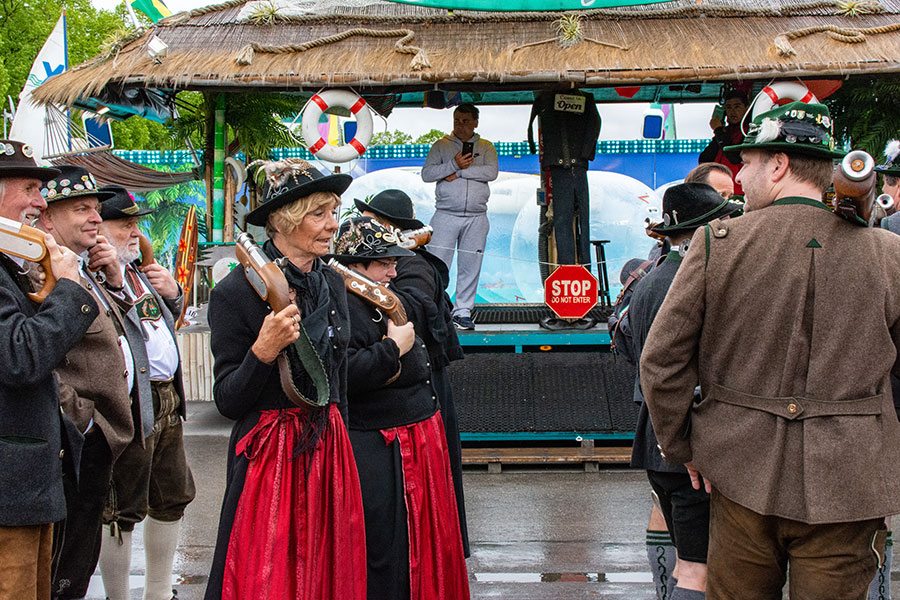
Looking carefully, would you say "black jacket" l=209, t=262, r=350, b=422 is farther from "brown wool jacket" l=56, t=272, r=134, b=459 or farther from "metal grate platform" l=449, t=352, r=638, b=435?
"metal grate platform" l=449, t=352, r=638, b=435

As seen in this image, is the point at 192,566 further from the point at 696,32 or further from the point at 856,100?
the point at 856,100

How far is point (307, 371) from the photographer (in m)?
2.95

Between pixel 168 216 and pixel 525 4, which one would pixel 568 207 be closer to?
pixel 525 4

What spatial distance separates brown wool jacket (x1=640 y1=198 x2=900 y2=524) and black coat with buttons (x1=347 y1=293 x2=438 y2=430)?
1.24 metres

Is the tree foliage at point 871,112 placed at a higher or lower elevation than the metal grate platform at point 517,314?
higher

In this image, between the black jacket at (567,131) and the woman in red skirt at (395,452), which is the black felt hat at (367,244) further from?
the black jacket at (567,131)

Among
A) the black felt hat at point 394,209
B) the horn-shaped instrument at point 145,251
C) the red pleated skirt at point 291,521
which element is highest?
the black felt hat at point 394,209

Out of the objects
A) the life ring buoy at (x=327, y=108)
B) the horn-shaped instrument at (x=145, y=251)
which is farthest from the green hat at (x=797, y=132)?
the life ring buoy at (x=327, y=108)

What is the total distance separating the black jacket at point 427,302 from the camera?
4.05m

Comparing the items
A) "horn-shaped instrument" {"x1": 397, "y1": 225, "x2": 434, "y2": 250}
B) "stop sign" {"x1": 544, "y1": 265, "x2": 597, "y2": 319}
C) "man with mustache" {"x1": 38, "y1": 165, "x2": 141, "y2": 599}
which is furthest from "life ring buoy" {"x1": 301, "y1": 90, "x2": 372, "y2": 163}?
"man with mustache" {"x1": 38, "y1": 165, "x2": 141, "y2": 599}

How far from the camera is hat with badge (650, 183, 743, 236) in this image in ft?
11.0

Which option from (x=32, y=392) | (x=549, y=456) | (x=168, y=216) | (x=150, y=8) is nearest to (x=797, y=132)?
(x=32, y=392)

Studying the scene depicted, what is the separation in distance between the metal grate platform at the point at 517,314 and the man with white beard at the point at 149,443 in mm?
4025

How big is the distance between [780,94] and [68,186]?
566 centimetres
